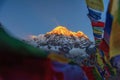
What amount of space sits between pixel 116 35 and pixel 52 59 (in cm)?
152

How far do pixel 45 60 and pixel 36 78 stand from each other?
151 millimetres

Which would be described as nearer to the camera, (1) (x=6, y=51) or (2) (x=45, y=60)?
(1) (x=6, y=51)

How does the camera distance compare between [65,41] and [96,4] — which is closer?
[96,4]

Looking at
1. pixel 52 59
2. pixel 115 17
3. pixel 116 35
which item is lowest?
pixel 52 59

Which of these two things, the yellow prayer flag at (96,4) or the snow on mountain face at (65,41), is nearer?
the snow on mountain face at (65,41)

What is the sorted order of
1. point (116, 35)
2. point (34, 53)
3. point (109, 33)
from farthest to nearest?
point (109, 33)
point (116, 35)
point (34, 53)

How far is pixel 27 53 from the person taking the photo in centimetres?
219

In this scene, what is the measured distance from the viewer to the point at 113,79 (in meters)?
6.14

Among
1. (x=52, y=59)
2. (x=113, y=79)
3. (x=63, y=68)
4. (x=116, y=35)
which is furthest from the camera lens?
(x=113, y=79)

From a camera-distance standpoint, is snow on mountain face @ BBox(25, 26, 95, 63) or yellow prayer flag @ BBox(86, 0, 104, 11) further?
yellow prayer flag @ BBox(86, 0, 104, 11)

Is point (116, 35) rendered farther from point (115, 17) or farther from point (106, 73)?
point (106, 73)

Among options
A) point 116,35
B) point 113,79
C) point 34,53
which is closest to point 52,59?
point 34,53

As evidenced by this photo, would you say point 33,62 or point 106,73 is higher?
point 106,73

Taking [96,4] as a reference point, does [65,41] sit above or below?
above
